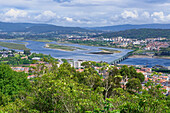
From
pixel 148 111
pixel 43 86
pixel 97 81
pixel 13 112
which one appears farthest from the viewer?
pixel 97 81

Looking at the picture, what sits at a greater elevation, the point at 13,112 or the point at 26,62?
the point at 13,112

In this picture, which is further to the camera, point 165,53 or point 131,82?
point 165,53

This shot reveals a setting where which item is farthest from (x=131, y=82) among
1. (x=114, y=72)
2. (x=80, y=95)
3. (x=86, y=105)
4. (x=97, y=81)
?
(x=86, y=105)

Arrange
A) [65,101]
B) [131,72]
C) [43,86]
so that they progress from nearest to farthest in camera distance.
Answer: [65,101] → [43,86] → [131,72]

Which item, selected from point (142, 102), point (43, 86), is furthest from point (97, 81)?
point (142, 102)

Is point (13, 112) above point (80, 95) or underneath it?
underneath

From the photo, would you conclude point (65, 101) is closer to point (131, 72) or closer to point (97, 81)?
point (97, 81)

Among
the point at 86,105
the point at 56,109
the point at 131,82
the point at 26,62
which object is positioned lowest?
the point at 26,62

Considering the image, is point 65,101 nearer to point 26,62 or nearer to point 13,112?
point 13,112

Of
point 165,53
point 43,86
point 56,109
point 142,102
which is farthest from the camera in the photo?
point 165,53
